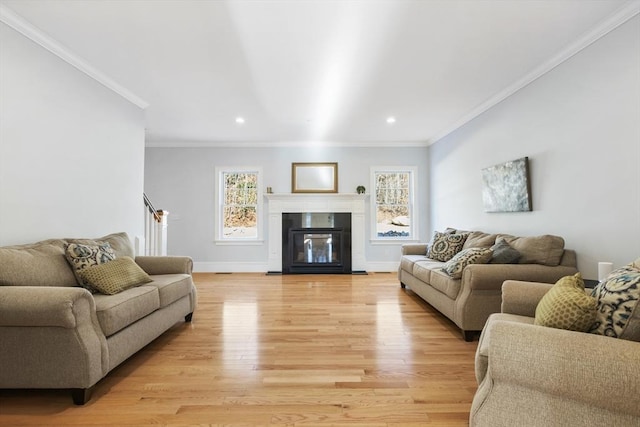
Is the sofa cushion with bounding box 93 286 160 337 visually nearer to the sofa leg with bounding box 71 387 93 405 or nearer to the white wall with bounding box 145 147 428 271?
the sofa leg with bounding box 71 387 93 405

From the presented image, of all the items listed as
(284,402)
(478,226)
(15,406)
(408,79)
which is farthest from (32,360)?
(478,226)

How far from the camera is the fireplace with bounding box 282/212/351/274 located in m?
6.23

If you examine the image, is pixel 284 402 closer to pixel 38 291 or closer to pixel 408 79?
pixel 38 291

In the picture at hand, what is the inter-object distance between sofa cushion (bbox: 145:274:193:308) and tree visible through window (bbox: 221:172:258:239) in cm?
319

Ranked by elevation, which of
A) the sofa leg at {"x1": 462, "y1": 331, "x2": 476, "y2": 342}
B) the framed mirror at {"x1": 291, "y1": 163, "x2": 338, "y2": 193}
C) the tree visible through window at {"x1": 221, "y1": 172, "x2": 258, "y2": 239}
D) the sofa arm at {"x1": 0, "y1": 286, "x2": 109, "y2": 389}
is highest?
the framed mirror at {"x1": 291, "y1": 163, "x2": 338, "y2": 193}

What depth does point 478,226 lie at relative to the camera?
4.47 meters

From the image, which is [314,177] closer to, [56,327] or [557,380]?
[56,327]

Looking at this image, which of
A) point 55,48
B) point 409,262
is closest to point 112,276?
point 55,48

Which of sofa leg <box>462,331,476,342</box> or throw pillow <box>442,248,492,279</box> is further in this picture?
throw pillow <box>442,248,492,279</box>

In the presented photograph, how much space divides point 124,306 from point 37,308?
1.60 ft

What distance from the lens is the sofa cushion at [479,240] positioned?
12.0 feet

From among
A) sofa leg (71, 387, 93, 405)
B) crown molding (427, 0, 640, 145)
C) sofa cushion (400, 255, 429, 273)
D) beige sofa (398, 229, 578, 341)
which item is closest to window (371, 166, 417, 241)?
sofa cushion (400, 255, 429, 273)

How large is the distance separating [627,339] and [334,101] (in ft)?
12.0

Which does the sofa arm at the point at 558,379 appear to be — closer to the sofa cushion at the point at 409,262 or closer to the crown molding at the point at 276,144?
the sofa cushion at the point at 409,262
